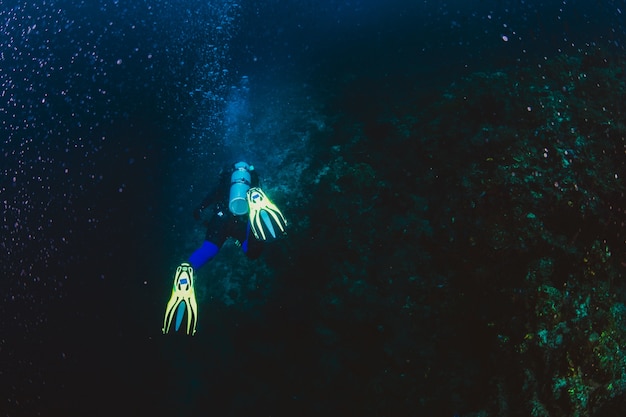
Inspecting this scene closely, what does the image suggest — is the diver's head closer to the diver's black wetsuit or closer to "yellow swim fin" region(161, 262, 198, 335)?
the diver's black wetsuit

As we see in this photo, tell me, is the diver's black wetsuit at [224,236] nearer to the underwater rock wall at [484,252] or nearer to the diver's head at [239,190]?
the diver's head at [239,190]

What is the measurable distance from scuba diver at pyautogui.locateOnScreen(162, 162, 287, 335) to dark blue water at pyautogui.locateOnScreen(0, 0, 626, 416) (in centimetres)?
80

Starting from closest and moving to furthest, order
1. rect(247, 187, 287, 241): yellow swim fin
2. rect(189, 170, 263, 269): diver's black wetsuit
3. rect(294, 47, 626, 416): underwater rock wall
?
rect(294, 47, 626, 416): underwater rock wall
rect(247, 187, 287, 241): yellow swim fin
rect(189, 170, 263, 269): diver's black wetsuit

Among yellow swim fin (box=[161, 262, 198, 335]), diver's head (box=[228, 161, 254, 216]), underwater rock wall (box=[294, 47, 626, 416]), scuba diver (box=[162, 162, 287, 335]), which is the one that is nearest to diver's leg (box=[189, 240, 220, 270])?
scuba diver (box=[162, 162, 287, 335])

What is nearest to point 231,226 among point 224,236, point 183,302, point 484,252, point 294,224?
point 224,236

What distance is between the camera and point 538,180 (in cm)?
379

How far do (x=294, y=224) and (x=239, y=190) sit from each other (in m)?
1.17

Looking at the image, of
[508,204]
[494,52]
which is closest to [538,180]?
[508,204]

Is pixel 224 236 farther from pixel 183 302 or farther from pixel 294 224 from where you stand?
pixel 294 224

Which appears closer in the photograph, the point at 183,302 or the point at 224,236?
the point at 183,302

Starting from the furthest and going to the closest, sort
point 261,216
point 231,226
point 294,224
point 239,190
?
point 294,224, point 231,226, point 239,190, point 261,216

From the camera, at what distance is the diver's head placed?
11.2 ft

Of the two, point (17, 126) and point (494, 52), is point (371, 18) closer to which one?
point (494, 52)

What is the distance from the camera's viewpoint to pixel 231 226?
11.8ft
